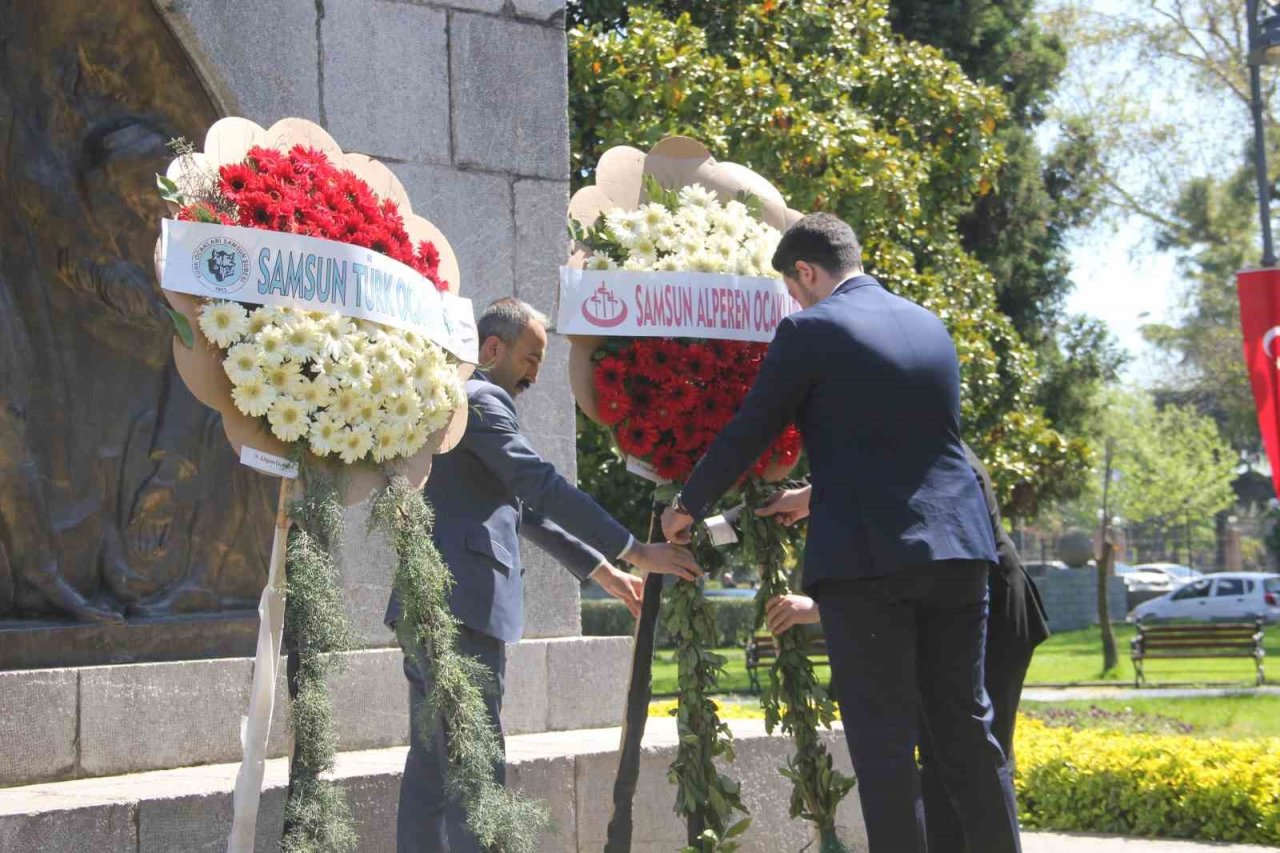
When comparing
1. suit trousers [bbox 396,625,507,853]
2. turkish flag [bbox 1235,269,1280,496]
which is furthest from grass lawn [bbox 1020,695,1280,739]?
suit trousers [bbox 396,625,507,853]

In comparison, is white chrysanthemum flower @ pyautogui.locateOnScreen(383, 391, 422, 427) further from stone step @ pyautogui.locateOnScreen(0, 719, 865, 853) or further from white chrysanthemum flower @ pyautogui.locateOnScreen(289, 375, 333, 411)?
stone step @ pyautogui.locateOnScreen(0, 719, 865, 853)

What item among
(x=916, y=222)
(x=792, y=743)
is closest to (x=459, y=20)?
(x=792, y=743)

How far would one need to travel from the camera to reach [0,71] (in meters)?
5.44

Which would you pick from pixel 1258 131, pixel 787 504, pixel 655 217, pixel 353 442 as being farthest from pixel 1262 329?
pixel 353 442

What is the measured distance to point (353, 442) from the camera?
163 inches

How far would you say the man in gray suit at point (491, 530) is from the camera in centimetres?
460

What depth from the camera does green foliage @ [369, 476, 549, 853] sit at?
13.7ft

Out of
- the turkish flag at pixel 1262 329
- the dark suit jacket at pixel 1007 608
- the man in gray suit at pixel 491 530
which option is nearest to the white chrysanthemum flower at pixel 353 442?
the man in gray suit at pixel 491 530

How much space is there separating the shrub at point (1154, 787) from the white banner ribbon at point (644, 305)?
4430 mm

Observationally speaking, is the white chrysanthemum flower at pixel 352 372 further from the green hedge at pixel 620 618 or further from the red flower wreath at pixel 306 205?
the green hedge at pixel 620 618

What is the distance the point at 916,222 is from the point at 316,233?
35.6 feet

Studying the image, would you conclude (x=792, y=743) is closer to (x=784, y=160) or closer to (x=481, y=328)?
(x=481, y=328)

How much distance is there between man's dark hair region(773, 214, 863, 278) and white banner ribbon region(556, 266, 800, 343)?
0.35 m

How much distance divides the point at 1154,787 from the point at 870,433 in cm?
472
